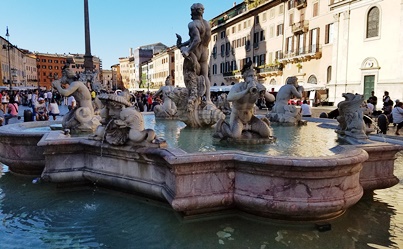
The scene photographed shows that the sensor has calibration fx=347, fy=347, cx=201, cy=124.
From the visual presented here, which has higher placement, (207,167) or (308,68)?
(308,68)

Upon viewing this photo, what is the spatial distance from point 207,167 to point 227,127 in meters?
1.68

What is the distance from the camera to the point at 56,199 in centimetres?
448

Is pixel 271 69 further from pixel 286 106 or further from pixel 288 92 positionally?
pixel 288 92

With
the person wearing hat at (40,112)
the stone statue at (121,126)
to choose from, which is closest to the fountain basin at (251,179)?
the stone statue at (121,126)

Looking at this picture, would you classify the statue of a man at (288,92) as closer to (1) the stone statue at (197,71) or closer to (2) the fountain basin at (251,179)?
(1) the stone statue at (197,71)

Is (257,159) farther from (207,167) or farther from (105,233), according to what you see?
(105,233)

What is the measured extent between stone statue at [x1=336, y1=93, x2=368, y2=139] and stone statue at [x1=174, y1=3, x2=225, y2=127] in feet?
8.79

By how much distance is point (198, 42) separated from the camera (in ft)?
23.0

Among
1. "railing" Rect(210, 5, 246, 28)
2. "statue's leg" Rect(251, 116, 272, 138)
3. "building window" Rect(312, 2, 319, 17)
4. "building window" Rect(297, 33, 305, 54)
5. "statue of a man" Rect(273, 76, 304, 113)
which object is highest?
"railing" Rect(210, 5, 246, 28)

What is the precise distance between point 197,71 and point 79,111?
263cm

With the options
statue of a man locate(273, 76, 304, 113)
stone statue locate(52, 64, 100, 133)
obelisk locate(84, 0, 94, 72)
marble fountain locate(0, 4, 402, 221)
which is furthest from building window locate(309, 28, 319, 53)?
stone statue locate(52, 64, 100, 133)

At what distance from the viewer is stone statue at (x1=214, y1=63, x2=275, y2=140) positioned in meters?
4.83

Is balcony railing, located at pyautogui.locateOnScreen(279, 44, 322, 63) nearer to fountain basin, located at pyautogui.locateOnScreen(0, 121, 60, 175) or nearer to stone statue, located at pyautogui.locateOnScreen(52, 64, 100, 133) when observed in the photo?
stone statue, located at pyautogui.locateOnScreen(52, 64, 100, 133)

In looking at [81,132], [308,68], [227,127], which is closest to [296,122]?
[227,127]
